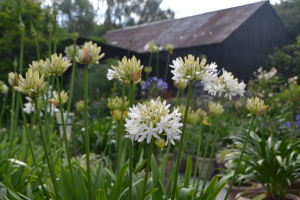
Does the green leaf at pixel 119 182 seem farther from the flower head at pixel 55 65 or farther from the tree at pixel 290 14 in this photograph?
the tree at pixel 290 14

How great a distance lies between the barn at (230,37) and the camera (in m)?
11.9

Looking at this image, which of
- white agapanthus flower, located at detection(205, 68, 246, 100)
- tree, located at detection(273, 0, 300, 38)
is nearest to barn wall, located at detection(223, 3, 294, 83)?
tree, located at detection(273, 0, 300, 38)

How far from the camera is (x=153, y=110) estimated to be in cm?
88

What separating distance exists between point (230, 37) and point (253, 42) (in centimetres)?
232

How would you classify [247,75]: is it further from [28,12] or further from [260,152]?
[260,152]

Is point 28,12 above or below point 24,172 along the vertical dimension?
above

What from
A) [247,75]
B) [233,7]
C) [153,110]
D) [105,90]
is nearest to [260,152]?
[153,110]

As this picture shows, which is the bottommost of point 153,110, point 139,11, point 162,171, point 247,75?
point 162,171

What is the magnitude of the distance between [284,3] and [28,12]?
55.1 feet

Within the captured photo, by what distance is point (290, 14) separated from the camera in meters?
16.9

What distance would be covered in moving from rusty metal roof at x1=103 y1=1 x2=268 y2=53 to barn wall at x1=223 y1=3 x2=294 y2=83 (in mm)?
433

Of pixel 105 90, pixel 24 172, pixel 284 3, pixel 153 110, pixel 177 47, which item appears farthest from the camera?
pixel 284 3

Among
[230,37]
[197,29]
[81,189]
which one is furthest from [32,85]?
[197,29]

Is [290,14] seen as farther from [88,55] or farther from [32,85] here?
[32,85]
